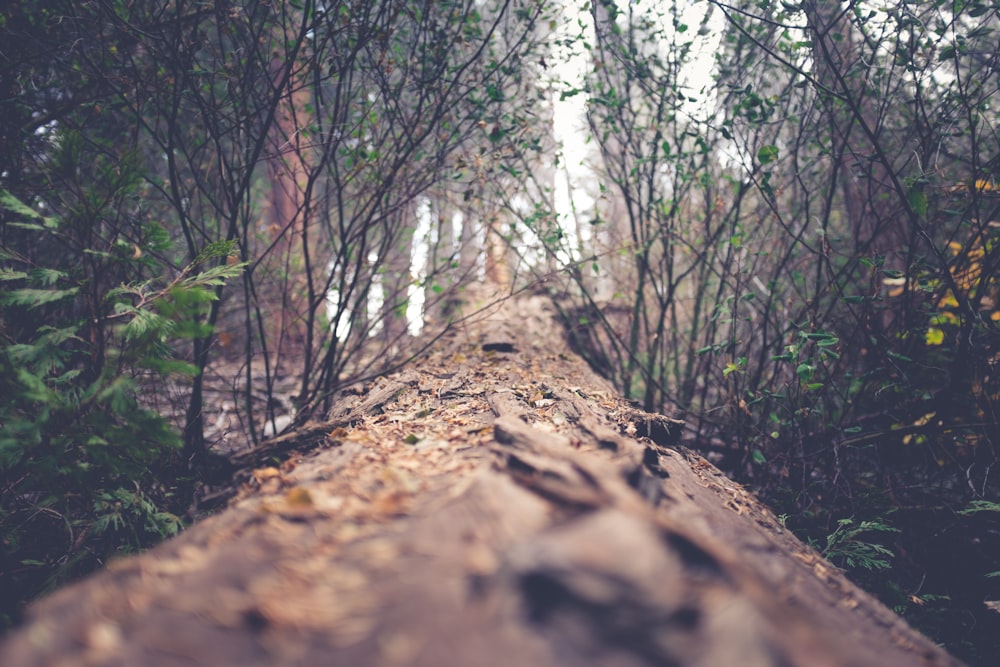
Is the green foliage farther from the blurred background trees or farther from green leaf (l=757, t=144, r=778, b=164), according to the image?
green leaf (l=757, t=144, r=778, b=164)

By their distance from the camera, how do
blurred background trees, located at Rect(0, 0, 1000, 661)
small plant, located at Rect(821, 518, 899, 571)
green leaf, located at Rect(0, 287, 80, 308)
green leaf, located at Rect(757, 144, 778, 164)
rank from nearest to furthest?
green leaf, located at Rect(0, 287, 80, 308), blurred background trees, located at Rect(0, 0, 1000, 661), small plant, located at Rect(821, 518, 899, 571), green leaf, located at Rect(757, 144, 778, 164)

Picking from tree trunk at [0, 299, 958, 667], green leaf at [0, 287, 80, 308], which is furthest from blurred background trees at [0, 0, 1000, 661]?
tree trunk at [0, 299, 958, 667]

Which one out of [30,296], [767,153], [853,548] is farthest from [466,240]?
[853,548]

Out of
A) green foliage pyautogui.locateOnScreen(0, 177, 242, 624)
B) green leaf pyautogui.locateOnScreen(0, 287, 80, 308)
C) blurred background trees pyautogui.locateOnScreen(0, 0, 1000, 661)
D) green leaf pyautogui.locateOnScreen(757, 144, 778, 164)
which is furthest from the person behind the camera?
green leaf pyautogui.locateOnScreen(757, 144, 778, 164)

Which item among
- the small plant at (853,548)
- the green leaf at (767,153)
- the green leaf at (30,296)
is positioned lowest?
the small plant at (853,548)

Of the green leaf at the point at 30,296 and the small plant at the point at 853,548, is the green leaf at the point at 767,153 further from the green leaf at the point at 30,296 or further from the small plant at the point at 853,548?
the green leaf at the point at 30,296

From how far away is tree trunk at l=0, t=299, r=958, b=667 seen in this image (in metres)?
0.83

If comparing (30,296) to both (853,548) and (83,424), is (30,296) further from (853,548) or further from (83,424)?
(853,548)

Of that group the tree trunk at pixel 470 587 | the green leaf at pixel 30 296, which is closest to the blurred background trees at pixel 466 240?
the green leaf at pixel 30 296

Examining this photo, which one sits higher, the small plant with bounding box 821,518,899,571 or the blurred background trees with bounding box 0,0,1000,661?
the blurred background trees with bounding box 0,0,1000,661

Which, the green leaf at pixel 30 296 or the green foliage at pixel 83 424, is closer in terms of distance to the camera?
the green foliage at pixel 83 424

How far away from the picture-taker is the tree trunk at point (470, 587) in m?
0.83

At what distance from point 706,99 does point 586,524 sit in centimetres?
400

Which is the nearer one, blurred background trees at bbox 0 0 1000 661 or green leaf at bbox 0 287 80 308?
green leaf at bbox 0 287 80 308
